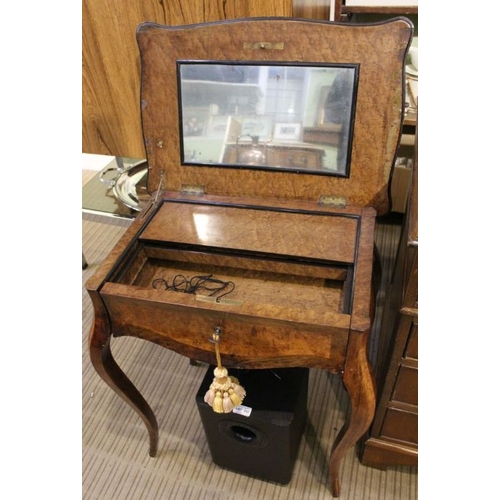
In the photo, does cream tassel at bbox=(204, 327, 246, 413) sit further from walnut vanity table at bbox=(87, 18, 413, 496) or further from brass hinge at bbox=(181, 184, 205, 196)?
brass hinge at bbox=(181, 184, 205, 196)

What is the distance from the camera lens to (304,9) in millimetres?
1171

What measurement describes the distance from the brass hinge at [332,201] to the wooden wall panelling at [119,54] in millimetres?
457

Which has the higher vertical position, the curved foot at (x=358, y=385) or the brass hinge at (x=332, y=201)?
the brass hinge at (x=332, y=201)

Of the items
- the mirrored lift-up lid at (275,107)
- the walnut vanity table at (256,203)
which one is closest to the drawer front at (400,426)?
the walnut vanity table at (256,203)

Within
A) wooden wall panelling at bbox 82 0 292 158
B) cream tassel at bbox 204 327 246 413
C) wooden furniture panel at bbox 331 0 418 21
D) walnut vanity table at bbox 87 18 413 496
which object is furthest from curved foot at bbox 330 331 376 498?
wooden furniture panel at bbox 331 0 418 21

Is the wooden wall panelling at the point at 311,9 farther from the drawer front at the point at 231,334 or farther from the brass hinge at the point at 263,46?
the drawer front at the point at 231,334

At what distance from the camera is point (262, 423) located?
1.05m

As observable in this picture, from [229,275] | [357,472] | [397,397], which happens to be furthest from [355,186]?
[357,472]

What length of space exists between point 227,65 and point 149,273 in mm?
530

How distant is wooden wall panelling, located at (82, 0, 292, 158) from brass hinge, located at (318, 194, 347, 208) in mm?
457

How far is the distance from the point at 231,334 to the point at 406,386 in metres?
0.46

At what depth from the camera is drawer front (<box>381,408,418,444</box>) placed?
107 centimetres

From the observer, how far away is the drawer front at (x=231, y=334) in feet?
2.60

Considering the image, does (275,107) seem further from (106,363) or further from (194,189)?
(106,363)
